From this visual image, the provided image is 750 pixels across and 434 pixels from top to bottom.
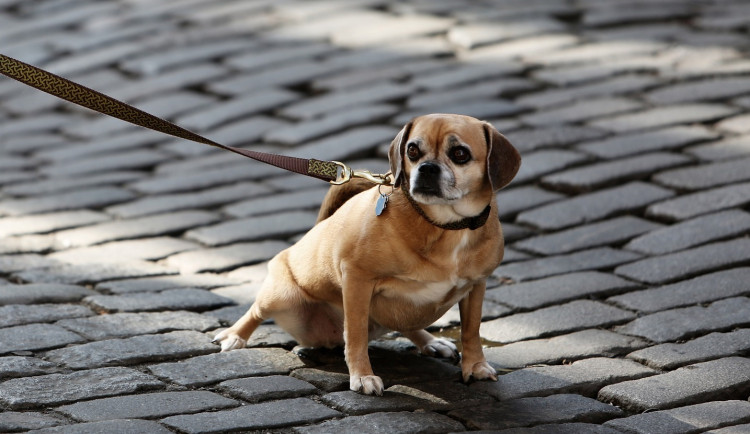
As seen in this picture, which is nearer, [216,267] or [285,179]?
[216,267]

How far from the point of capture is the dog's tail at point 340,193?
147 inches

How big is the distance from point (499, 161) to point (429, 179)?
0.79 ft

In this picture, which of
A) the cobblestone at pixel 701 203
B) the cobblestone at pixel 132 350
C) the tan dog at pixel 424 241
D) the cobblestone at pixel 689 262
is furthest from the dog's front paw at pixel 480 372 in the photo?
the cobblestone at pixel 701 203

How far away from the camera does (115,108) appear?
135 inches

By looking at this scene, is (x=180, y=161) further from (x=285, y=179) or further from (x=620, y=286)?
(x=620, y=286)

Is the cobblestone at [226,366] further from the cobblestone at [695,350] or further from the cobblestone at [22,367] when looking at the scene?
the cobblestone at [695,350]

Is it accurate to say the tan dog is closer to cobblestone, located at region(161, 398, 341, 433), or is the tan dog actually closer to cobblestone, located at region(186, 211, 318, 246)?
cobblestone, located at region(161, 398, 341, 433)

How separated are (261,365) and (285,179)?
7.63ft

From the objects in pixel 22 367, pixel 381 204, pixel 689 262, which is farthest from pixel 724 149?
pixel 22 367

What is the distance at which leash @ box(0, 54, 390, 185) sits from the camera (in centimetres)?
332

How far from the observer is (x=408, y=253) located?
126 inches

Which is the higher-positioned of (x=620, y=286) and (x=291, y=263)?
(x=291, y=263)

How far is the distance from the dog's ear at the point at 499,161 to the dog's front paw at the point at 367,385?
0.67 m

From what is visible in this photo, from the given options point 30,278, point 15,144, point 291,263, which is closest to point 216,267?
point 30,278
